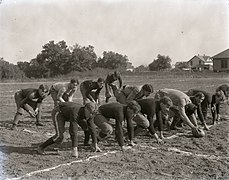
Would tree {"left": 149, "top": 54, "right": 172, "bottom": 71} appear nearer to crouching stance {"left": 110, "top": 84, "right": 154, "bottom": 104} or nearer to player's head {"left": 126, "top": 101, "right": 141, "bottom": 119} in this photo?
crouching stance {"left": 110, "top": 84, "right": 154, "bottom": 104}

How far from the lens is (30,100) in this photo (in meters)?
9.75

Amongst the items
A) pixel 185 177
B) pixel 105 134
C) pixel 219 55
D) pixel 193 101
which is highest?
pixel 219 55

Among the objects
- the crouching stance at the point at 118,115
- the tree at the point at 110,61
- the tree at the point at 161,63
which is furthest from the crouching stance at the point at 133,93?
the tree at the point at 161,63

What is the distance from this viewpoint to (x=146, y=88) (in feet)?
27.0

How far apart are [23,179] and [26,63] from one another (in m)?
77.8

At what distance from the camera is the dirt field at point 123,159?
19.4 ft

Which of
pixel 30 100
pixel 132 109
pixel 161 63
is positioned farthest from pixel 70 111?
pixel 161 63

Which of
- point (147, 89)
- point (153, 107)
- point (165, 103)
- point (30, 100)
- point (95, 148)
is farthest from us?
point (30, 100)

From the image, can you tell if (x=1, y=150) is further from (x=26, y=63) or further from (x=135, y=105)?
(x=26, y=63)

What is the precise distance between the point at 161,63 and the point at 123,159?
83835mm

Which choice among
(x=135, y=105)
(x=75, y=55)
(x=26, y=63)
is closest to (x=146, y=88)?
(x=135, y=105)

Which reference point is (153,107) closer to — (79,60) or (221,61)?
(221,61)

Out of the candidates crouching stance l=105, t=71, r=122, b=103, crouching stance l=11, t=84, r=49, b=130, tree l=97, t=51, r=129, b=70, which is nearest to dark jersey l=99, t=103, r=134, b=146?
crouching stance l=11, t=84, r=49, b=130

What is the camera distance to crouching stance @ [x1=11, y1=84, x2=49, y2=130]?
955cm
